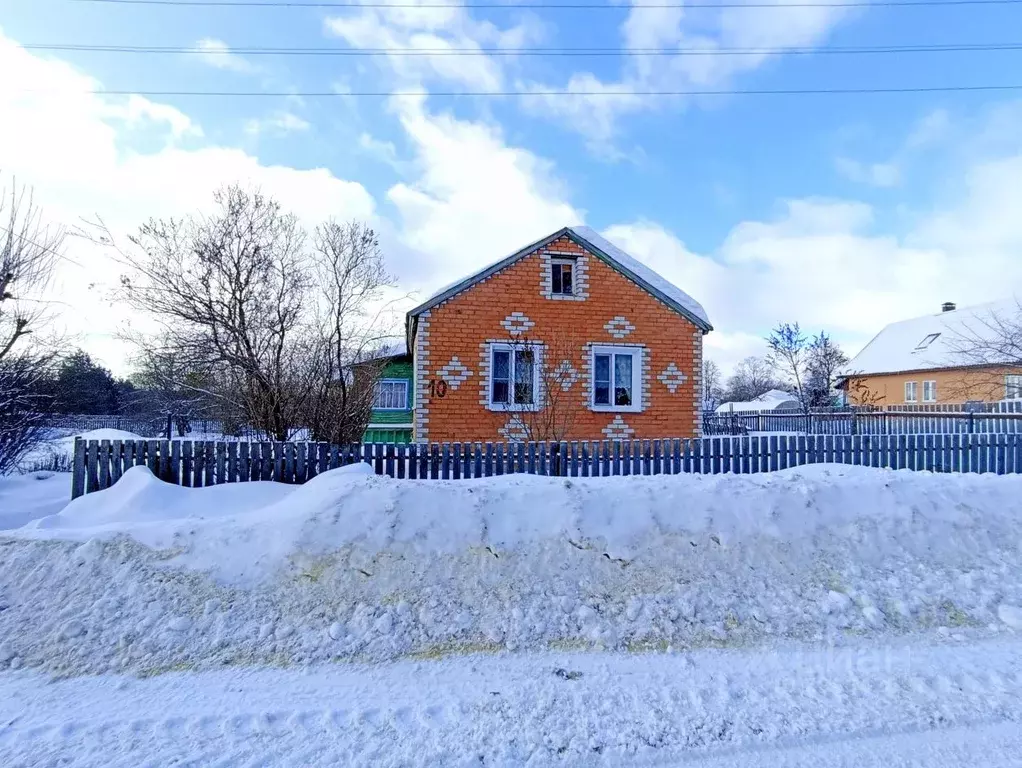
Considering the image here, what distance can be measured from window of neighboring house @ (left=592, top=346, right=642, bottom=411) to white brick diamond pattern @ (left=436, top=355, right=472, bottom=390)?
3.19 metres

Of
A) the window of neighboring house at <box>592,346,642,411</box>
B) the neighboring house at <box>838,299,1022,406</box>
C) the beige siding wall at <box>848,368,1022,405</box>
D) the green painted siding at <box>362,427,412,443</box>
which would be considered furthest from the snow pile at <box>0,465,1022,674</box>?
the neighboring house at <box>838,299,1022,406</box>

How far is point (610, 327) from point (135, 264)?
36.2 ft

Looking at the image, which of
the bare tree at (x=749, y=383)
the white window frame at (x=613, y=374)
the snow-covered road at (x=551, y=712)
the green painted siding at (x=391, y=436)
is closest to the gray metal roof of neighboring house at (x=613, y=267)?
the white window frame at (x=613, y=374)

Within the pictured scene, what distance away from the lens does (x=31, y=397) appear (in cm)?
1007

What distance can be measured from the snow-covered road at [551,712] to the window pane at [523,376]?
867 cm

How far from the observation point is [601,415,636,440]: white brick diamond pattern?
42.2 ft

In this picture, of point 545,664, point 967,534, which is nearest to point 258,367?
point 545,664

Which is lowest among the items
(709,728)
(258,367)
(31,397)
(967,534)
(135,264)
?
(709,728)

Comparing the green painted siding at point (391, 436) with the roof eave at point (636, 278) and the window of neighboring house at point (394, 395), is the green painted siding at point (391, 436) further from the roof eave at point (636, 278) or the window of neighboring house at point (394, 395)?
the roof eave at point (636, 278)

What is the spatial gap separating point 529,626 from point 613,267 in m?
10.6

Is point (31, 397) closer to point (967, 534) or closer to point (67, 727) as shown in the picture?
point (67, 727)

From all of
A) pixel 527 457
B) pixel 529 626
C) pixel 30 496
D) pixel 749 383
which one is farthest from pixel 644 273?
pixel 749 383

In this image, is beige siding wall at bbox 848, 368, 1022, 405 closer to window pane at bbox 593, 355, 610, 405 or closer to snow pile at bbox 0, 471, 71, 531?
window pane at bbox 593, 355, 610, 405

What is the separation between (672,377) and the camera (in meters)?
13.3
